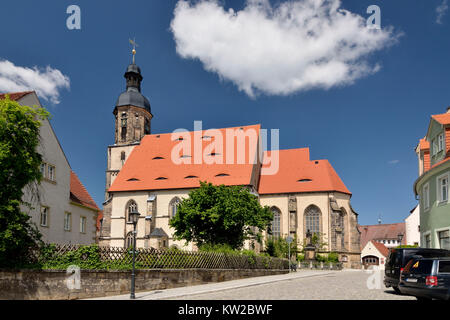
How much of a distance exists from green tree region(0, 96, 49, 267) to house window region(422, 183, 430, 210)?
1851cm

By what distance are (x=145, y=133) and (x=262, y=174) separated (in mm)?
18060

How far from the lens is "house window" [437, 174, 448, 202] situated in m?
20.5

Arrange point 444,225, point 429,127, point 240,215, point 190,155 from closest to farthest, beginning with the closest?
point 444,225, point 429,127, point 240,215, point 190,155

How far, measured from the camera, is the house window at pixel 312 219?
50.4 meters

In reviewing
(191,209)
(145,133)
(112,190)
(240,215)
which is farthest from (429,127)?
(145,133)

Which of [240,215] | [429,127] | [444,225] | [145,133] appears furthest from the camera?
[145,133]

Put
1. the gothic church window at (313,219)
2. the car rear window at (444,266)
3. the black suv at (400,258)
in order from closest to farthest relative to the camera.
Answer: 1. the car rear window at (444,266)
2. the black suv at (400,258)
3. the gothic church window at (313,219)

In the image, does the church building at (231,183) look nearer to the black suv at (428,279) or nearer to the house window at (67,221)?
the house window at (67,221)

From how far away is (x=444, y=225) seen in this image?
20453 millimetres

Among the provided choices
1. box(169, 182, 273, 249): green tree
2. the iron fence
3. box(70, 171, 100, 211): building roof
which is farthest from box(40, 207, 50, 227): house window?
the iron fence

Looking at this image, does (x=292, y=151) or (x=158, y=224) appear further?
(x=292, y=151)

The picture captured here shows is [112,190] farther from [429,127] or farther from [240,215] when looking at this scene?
[429,127]

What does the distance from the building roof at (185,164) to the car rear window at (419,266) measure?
118 ft

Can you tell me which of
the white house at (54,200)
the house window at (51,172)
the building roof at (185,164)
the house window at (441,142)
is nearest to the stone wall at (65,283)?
the white house at (54,200)
